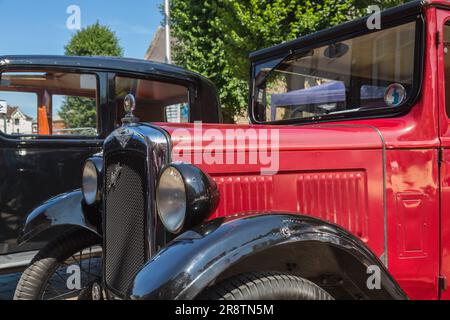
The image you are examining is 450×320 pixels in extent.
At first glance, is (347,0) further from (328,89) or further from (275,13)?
(328,89)

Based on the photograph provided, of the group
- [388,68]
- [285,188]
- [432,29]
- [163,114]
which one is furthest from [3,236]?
[432,29]

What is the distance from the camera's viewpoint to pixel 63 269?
2.82 m

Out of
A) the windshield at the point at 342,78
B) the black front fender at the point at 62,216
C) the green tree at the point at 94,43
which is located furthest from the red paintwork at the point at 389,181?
the green tree at the point at 94,43

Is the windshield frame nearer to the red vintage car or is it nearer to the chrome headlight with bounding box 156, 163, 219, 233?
the red vintage car

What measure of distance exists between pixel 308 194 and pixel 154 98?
2894 mm

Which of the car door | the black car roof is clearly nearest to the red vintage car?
the car door

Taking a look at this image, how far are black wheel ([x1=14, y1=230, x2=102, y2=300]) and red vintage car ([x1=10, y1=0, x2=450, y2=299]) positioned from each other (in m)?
0.01

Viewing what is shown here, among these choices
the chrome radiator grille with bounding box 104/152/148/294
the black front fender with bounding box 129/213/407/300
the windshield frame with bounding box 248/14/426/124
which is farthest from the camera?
the windshield frame with bounding box 248/14/426/124

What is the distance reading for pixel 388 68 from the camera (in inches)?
91.7

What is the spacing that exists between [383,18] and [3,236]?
129 inches

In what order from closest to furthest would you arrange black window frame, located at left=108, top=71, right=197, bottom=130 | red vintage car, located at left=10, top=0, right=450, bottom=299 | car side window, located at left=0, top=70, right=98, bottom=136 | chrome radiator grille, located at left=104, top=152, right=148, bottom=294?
red vintage car, located at left=10, top=0, right=450, bottom=299, chrome radiator grille, located at left=104, top=152, right=148, bottom=294, car side window, located at left=0, top=70, right=98, bottom=136, black window frame, located at left=108, top=71, right=197, bottom=130

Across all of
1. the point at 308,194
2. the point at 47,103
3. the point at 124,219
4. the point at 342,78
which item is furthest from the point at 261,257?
the point at 47,103

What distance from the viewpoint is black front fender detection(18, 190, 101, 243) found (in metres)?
2.57

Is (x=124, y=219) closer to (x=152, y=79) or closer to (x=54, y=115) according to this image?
(x=54, y=115)
